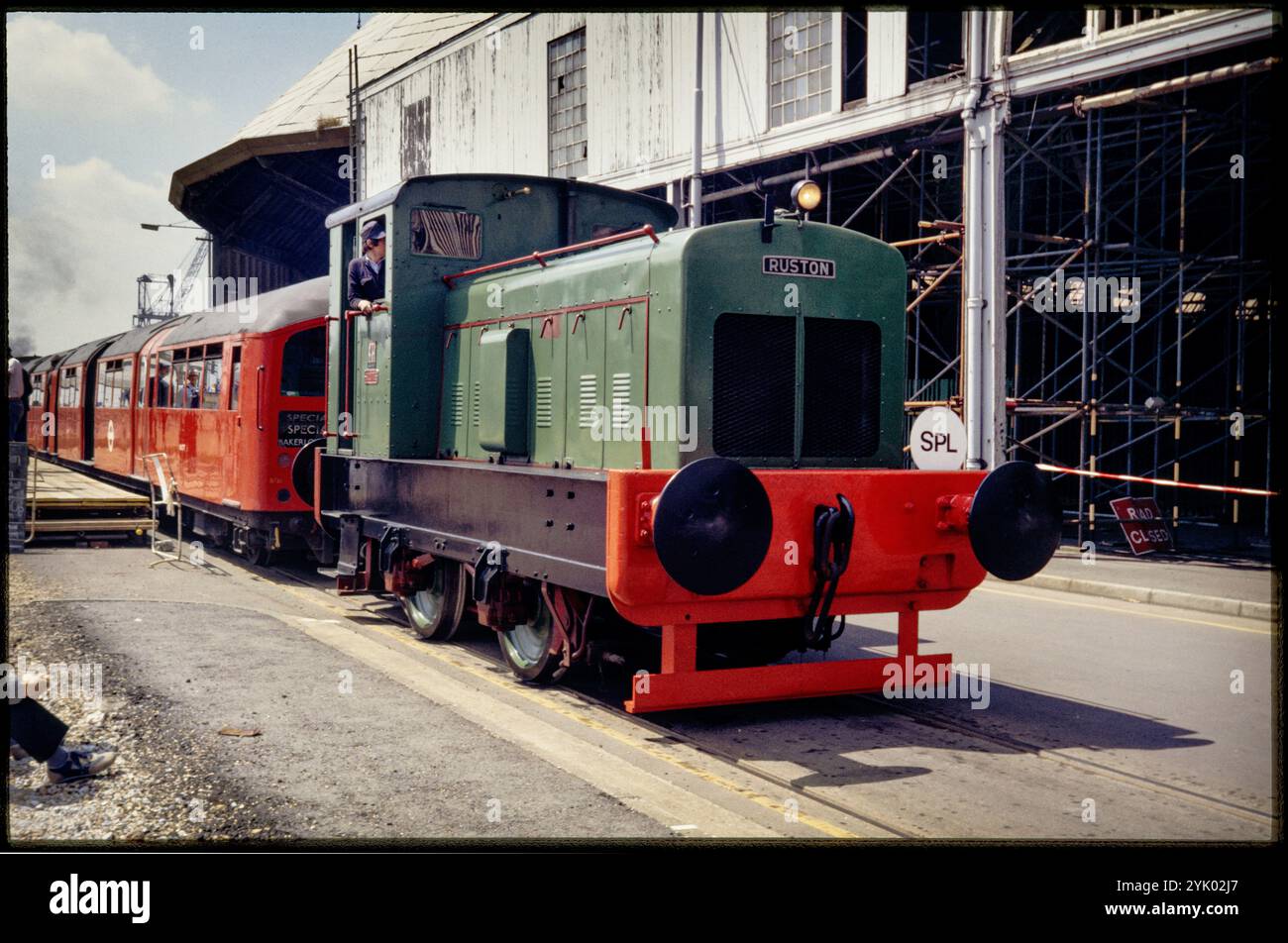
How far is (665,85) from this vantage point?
53.4 ft

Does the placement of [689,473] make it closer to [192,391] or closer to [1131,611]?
[1131,611]

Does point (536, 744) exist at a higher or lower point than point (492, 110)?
lower

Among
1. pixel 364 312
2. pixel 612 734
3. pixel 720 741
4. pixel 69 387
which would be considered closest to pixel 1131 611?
pixel 720 741

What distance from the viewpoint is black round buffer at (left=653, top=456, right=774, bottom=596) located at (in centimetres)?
497

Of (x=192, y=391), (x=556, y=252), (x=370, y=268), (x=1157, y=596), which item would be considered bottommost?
(x=1157, y=596)

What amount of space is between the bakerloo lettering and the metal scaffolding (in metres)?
7.67

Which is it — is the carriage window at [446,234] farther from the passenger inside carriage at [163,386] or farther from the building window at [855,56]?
the passenger inside carriage at [163,386]

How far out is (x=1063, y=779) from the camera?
4.86m

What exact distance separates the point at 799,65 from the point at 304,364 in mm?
8092

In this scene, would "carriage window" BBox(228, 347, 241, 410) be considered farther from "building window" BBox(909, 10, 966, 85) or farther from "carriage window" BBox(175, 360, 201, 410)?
"building window" BBox(909, 10, 966, 85)

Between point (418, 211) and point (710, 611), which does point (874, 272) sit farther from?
point (418, 211)

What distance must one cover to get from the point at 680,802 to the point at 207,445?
9.99 meters

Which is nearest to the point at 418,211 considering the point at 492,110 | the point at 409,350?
the point at 409,350
